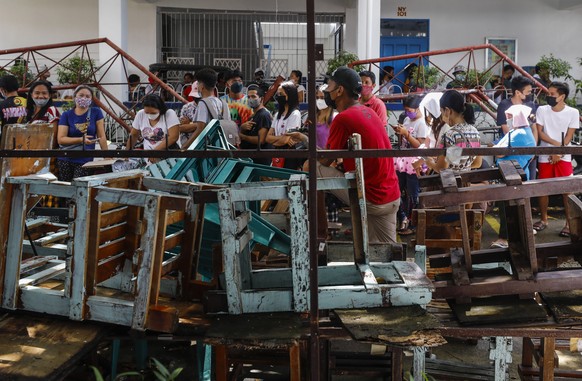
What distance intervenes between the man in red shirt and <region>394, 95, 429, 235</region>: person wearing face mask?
277 cm

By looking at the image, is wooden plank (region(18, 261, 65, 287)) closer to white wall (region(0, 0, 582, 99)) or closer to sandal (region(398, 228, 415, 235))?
sandal (region(398, 228, 415, 235))

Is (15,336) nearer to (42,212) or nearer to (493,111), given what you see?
(42,212)

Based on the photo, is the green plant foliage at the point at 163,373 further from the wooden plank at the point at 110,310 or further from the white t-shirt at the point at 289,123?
the white t-shirt at the point at 289,123

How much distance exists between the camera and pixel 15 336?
3.17 metres

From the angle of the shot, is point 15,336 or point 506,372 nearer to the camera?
point 15,336

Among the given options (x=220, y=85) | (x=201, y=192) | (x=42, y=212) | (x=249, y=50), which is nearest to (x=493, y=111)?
(x=220, y=85)

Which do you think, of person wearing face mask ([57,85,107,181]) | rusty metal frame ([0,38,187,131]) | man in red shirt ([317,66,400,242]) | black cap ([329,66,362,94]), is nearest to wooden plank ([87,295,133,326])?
man in red shirt ([317,66,400,242])

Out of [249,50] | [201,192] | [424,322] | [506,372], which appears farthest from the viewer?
[249,50]

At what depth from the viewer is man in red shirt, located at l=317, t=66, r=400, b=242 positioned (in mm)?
4273

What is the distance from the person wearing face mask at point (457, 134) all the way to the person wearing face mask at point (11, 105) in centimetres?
433

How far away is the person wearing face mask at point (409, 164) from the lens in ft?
24.4

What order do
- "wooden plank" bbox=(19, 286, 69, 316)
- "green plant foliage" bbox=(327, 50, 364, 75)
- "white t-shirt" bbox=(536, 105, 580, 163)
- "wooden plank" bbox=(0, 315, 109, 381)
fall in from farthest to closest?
"green plant foliage" bbox=(327, 50, 364, 75), "white t-shirt" bbox=(536, 105, 580, 163), "wooden plank" bbox=(19, 286, 69, 316), "wooden plank" bbox=(0, 315, 109, 381)

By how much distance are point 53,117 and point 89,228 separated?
4238 millimetres

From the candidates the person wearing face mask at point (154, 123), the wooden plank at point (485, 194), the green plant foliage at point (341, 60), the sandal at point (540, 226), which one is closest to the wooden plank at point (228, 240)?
the wooden plank at point (485, 194)
